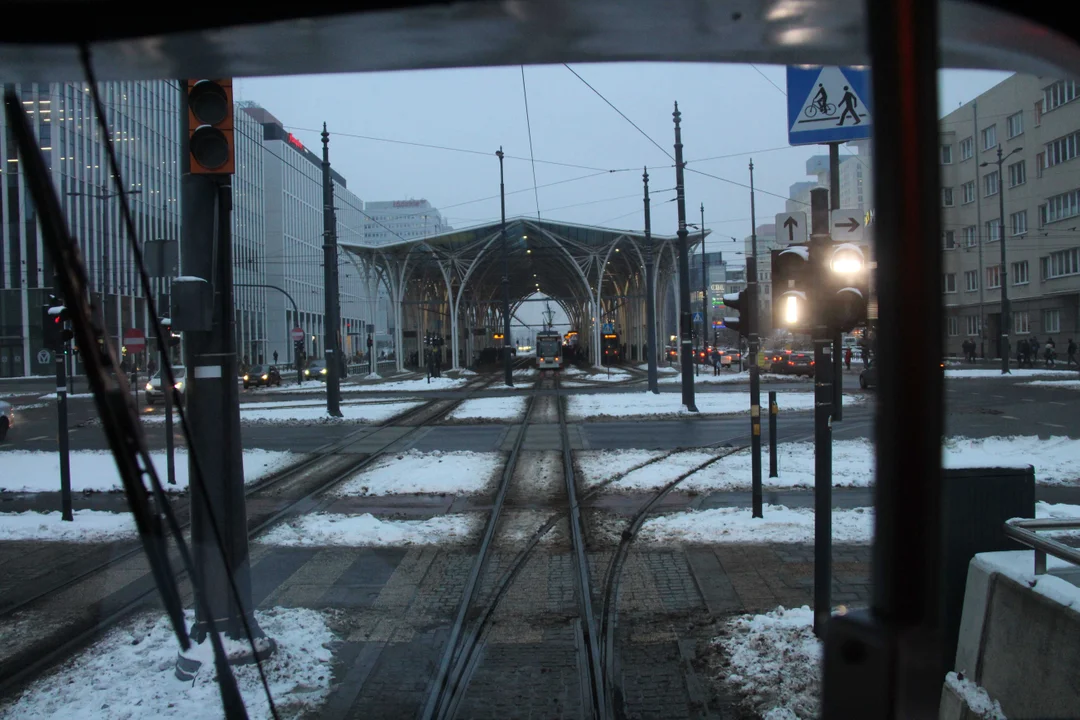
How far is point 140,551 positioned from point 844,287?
6.93 meters

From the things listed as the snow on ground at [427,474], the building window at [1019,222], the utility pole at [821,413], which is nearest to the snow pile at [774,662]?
the utility pole at [821,413]

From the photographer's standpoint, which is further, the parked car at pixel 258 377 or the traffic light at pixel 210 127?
the parked car at pixel 258 377

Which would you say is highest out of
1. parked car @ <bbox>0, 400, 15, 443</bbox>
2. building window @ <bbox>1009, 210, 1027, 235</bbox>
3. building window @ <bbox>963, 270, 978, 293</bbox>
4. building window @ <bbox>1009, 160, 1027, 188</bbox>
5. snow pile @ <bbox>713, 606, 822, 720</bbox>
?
building window @ <bbox>1009, 160, 1027, 188</bbox>

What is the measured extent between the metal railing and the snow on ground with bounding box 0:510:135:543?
826cm

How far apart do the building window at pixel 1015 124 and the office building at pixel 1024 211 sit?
0.04 m

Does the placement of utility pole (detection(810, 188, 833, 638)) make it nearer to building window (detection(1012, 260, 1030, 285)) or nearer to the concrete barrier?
the concrete barrier

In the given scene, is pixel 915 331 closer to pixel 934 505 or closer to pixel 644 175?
pixel 934 505

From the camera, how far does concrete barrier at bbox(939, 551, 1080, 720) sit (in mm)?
3551

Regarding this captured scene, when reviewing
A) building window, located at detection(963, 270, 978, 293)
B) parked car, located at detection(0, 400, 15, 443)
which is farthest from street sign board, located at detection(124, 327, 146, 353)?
building window, located at detection(963, 270, 978, 293)

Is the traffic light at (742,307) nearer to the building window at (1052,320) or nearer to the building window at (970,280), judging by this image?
the building window at (970,280)

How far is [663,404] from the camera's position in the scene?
24922 millimetres

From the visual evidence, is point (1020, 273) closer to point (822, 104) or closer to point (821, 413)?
point (822, 104)

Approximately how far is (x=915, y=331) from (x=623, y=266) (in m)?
64.9

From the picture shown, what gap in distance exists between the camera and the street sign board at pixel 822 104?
602cm
